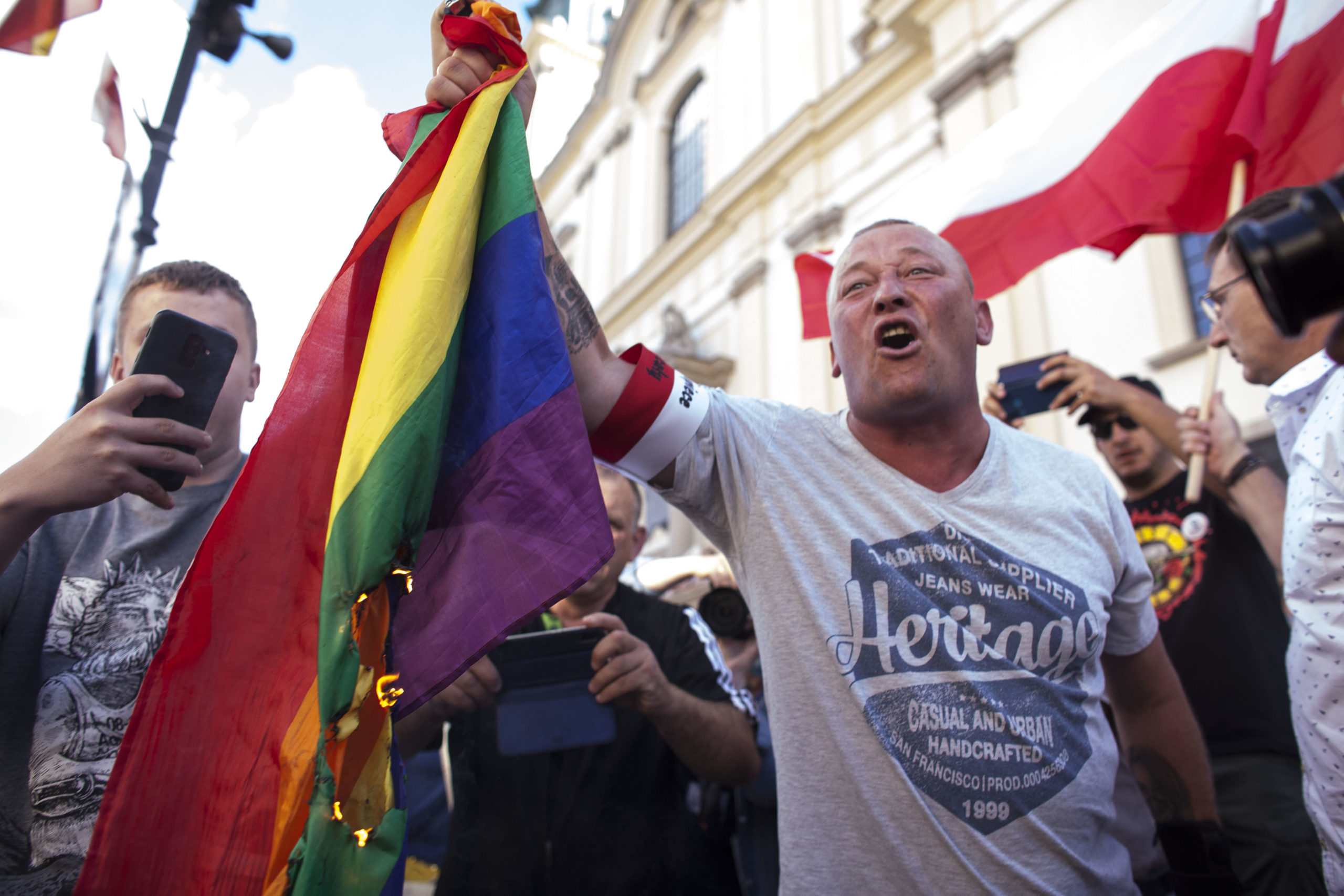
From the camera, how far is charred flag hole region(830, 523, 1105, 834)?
4.14 feet

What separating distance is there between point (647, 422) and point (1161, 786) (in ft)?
5.01

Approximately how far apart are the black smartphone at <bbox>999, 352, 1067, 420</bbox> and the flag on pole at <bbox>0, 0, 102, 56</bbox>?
3287 mm

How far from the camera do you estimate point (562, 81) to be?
25094mm

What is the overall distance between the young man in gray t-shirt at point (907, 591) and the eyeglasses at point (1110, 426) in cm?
115

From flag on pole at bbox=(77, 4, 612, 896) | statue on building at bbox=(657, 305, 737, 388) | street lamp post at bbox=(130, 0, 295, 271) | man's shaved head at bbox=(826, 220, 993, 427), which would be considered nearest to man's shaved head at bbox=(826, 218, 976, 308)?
man's shaved head at bbox=(826, 220, 993, 427)

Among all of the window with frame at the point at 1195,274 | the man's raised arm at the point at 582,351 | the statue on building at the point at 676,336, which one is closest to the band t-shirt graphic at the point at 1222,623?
the man's raised arm at the point at 582,351

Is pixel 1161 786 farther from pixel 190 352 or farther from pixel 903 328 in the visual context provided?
pixel 190 352

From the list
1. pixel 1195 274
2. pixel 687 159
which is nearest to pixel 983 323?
pixel 1195 274

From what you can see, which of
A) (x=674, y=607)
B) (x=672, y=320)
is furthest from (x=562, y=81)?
(x=674, y=607)

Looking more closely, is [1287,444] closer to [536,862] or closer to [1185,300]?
[536,862]

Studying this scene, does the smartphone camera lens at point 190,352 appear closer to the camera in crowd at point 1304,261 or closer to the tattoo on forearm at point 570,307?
the tattoo on forearm at point 570,307

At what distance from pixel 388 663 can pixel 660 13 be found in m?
20.1

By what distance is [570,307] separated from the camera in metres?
1.35

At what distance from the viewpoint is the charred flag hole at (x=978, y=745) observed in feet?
4.10
